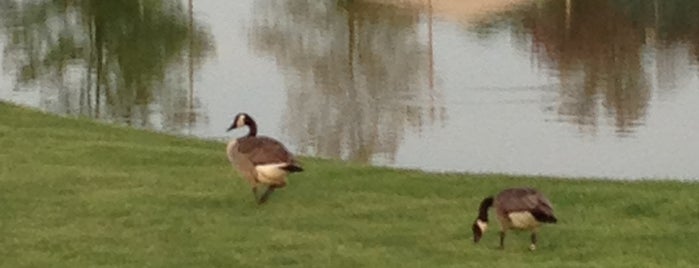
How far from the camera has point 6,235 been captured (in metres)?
8.67

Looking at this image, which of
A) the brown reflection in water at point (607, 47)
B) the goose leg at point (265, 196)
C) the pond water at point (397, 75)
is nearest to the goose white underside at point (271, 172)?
the goose leg at point (265, 196)

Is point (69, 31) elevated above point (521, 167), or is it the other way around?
point (69, 31)

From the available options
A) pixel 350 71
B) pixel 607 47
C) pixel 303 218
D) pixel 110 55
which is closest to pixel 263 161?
pixel 303 218

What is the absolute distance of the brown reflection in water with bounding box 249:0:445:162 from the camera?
1872 centimetres

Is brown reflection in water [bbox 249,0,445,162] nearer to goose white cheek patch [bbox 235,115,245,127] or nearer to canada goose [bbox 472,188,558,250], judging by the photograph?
goose white cheek patch [bbox 235,115,245,127]

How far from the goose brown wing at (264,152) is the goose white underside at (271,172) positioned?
0.03 m

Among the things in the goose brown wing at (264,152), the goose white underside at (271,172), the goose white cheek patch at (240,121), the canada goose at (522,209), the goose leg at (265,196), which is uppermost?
the goose white cheek patch at (240,121)

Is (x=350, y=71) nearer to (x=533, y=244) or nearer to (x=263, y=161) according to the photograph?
(x=263, y=161)

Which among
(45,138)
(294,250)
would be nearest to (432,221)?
(294,250)

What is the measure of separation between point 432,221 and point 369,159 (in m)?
7.52

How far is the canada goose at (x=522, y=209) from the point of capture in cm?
768

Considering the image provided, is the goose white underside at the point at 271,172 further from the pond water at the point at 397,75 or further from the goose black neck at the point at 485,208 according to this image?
the pond water at the point at 397,75

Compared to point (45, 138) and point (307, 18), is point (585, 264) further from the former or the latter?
point (307, 18)

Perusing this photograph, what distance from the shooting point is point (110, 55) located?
26938mm
